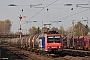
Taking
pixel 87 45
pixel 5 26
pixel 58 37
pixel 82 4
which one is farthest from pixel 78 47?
pixel 5 26

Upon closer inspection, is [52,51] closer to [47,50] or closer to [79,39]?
[47,50]

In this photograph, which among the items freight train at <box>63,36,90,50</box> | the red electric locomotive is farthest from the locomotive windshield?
freight train at <box>63,36,90,50</box>

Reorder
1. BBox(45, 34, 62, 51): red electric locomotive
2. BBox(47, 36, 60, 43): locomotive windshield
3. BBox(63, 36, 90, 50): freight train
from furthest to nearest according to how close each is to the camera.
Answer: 1. BBox(63, 36, 90, 50): freight train
2. BBox(47, 36, 60, 43): locomotive windshield
3. BBox(45, 34, 62, 51): red electric locomotive

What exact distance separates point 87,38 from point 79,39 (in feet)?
16.3

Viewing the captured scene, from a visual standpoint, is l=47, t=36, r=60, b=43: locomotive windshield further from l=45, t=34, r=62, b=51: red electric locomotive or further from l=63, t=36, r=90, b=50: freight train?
l=63, t=36, r=90, b=50: freight train

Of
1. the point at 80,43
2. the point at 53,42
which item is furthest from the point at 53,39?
the point at 80,43

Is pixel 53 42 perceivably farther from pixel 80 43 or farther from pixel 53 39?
pixel 80 43

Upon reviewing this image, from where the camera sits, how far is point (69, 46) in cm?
6775

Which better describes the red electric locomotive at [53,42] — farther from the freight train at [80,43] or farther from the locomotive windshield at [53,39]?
the freight train at [80,43]

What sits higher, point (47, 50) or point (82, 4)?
point (82, 4)

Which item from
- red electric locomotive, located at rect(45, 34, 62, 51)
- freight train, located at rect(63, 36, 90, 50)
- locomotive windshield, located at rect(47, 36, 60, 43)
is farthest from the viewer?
freight train, located at rect(63, 36, 90, 50)

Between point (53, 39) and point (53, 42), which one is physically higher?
point (53, 39)

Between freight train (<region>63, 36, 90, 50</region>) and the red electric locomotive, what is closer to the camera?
the red electric locomotive

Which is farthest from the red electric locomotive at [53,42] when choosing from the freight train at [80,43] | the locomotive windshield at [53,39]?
the freight train at [80,43]
